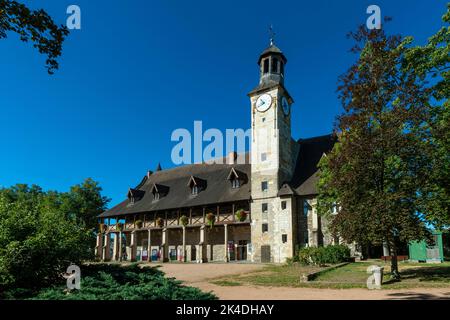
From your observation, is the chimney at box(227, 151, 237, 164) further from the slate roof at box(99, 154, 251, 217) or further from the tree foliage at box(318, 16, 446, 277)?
the tree foliage at box(318, 16, 446, 277)

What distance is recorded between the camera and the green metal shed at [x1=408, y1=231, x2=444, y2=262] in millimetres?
23234

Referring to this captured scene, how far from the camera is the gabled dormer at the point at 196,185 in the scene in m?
33.6

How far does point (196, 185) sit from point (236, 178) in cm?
441

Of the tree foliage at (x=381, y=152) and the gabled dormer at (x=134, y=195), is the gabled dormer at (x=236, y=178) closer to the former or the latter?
the gabled dormer at (x=134, y=195)

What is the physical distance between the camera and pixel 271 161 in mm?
29188

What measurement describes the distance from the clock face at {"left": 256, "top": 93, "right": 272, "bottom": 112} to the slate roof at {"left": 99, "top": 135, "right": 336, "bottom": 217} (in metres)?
5.53

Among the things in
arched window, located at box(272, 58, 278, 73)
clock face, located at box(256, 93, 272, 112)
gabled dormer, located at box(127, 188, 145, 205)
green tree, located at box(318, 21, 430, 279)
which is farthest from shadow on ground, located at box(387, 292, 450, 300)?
gabled dormer, located at box(127, 188, 145, 205)

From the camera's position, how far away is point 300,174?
30.2 metres

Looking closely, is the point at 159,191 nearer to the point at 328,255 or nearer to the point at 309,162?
the point at 309,162

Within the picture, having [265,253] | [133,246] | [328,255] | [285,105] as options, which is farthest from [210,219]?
[285,105]
